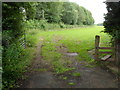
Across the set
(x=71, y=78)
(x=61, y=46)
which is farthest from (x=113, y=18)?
(x=61, y=46)

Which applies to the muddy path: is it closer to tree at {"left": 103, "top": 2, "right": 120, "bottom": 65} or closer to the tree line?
the tree line

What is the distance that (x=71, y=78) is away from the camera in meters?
4.86

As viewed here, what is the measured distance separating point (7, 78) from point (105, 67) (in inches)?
164

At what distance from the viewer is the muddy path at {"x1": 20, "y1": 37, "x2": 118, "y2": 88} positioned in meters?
4.33

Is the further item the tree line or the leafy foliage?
the leafy foliage

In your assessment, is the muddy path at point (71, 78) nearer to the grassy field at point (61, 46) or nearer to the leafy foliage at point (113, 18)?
the grassy field at point (61, 46)

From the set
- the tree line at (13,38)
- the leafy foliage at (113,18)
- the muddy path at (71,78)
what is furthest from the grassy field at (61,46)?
the tree line at (13,38)

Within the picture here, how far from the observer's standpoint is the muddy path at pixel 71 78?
14.2 feet

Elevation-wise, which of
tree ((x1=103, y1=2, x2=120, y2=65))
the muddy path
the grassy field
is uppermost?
tree ((x1=103, y1=2, x2=120, y2=65))

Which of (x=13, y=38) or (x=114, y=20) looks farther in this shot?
(x=114, y=20)

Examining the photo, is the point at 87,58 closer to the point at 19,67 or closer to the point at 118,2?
the point at 118,2

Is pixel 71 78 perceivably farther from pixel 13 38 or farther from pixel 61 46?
pixel 61 46

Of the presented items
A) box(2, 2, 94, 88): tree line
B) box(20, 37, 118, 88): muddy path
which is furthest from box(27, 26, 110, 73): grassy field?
box(2, 2, 94, 88): tree line

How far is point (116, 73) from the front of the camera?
516cm
